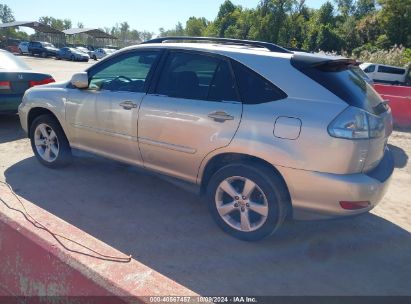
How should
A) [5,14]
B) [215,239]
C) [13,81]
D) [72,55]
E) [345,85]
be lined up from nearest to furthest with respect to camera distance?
[345,85] → [215,239] → [13,81] → [72,55] → [5,14]

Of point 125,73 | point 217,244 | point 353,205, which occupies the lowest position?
point 217,244

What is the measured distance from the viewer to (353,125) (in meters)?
2.94

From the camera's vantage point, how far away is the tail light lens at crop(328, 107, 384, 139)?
115 inches

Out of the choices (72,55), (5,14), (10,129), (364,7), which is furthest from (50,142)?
(5,14)

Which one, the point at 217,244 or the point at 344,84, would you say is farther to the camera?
the point at 217,244

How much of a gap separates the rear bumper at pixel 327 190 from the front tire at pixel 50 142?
2.97m

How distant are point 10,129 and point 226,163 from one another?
16.8 ft

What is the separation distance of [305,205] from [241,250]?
68cm

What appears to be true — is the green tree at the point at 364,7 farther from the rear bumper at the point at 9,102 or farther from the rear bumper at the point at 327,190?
the rear bumper at the point at 327,190

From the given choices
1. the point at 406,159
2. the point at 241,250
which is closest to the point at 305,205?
the point at 241,250

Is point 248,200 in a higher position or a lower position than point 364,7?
lower

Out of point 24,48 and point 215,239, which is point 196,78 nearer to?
point 215,239

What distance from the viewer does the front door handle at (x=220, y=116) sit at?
334 centimetres

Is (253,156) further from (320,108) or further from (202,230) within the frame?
(202,230)
